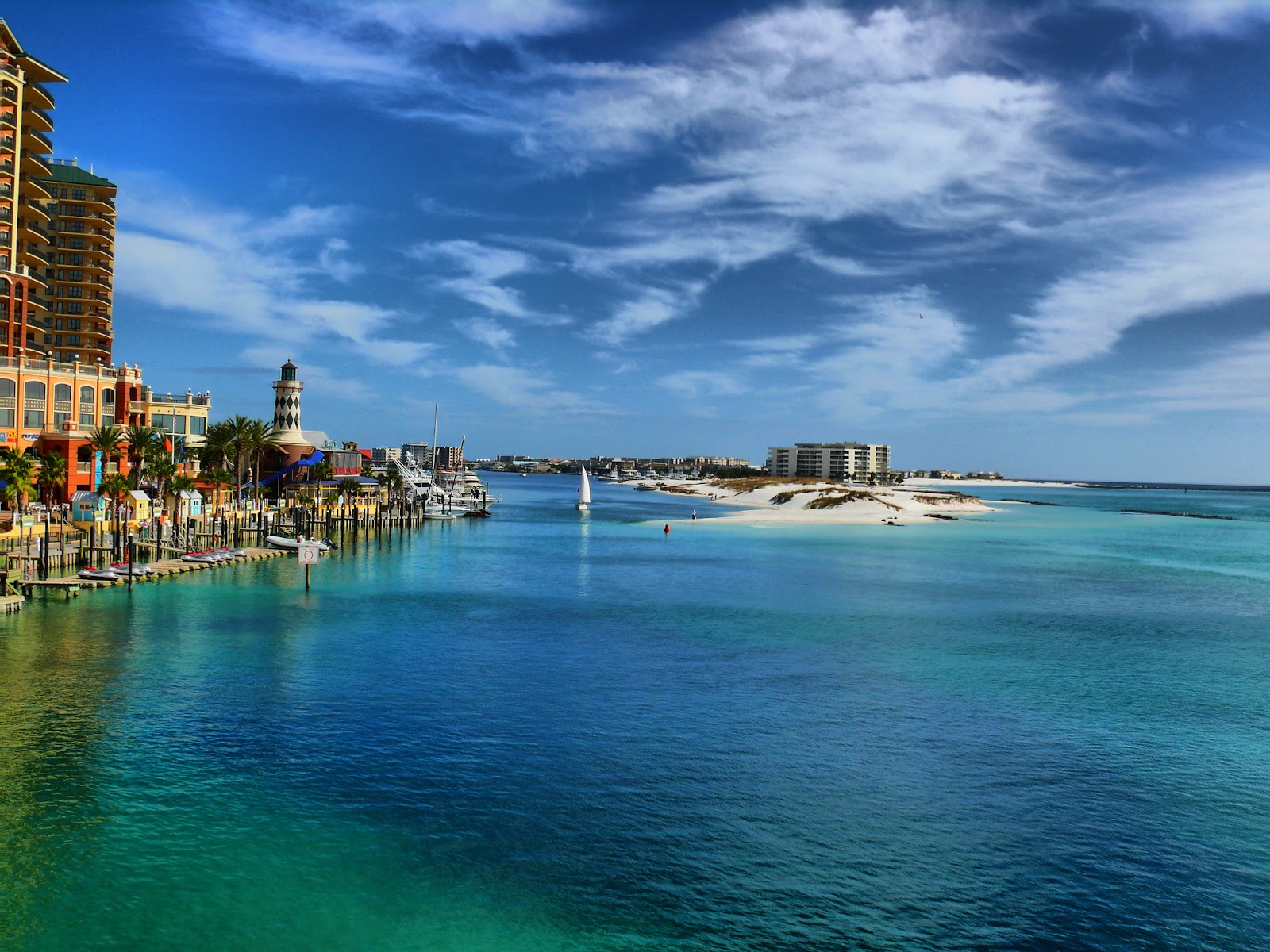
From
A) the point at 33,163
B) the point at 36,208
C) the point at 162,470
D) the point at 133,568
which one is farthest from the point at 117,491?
the point at 33,163

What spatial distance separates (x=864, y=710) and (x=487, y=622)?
Result: 2496cm

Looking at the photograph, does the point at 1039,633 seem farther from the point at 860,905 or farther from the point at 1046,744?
the point at 860,905

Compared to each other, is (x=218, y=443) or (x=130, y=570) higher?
(x=218, y=443)

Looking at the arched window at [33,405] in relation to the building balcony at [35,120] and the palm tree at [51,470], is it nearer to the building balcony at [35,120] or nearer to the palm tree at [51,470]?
the palm tree at [51,470]

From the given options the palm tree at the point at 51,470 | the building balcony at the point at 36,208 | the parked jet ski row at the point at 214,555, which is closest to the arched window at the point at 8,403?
the palm tree at the point at 51,470

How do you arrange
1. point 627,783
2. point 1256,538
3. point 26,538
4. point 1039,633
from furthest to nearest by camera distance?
point 1256,538 → point 26,538 → point 1039,633 → point 627,783

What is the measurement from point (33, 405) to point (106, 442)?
14.5m

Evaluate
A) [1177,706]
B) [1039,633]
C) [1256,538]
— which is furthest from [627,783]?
[1256,538]

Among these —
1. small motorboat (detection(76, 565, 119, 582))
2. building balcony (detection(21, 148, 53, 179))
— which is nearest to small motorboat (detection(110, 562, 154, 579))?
small motorboat (detection(76, 565, 119, 582))

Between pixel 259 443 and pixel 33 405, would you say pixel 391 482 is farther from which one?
pixel 33 405

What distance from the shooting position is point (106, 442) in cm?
7819

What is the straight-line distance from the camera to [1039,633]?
166ft

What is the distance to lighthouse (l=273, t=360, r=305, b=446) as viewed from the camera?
12825 centimetres

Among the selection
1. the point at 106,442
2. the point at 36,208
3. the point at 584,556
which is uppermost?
the point at 36,208
